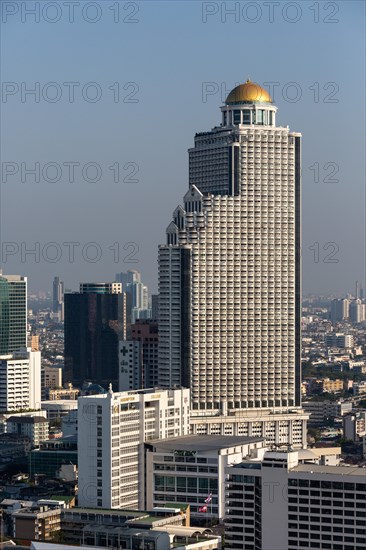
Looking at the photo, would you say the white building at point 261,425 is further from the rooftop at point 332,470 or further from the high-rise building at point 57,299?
the high-rise building at point 57,299

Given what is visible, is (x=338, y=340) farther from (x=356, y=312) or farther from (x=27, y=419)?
(x=27, y=419)

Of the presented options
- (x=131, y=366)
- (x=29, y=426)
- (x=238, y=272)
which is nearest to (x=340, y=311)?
(x=29, y=426)

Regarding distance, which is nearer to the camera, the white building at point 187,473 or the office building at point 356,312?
the white building at point 187,473

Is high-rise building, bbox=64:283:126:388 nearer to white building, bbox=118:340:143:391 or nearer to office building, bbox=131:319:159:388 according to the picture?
white building, bbox=118:340:143:391

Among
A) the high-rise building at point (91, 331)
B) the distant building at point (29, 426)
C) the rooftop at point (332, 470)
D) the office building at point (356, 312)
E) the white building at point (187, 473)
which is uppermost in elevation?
the office building at point (356, 312)

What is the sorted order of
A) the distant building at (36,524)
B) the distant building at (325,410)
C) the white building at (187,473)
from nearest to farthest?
the distant building at (36,524) < the white building at (187,473) < the distant building at (325,410)

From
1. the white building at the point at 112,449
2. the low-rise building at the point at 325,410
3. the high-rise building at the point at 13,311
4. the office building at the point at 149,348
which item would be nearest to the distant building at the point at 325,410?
the low-rise building at the point at 325,410

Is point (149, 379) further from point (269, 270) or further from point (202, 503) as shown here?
point (202, 503)

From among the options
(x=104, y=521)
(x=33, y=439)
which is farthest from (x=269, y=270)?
(x=104, y=521)
